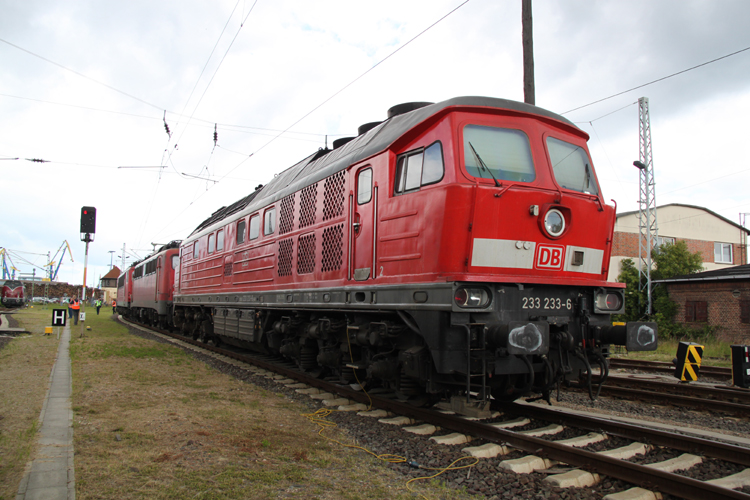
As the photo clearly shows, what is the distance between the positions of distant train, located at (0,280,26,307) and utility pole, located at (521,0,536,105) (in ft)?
185

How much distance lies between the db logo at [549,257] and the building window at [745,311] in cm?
2068

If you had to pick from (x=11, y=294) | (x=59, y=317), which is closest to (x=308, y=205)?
(x=59, y=317)

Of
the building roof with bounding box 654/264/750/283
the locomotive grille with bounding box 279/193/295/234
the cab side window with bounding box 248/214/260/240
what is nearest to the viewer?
the locomotive grille with bounding box 279/193/295/234

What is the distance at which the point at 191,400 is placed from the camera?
718 centimetres

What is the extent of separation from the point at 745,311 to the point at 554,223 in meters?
21.0

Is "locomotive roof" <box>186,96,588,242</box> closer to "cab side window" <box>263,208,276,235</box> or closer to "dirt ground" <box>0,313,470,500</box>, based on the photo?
"cab side window" <box>263,208,276,235</box>

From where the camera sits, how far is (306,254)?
26.5 ft

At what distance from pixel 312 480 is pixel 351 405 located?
2.94 meters

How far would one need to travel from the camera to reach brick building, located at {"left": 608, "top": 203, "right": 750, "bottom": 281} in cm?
3266

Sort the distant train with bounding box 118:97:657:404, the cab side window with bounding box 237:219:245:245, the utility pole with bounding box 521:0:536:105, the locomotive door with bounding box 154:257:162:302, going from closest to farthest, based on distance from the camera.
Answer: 1. the distant train with bounding box 118:97:657:404
2. the utility pole with bounding box 521:0:536:105
3. the cab side window with bounding box 237:219:245:245
4. the locomotive door with bounding box 154:257:162:302

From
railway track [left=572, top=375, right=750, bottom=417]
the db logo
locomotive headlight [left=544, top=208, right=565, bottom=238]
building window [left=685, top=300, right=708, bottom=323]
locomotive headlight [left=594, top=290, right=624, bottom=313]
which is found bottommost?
railway track [left=572, top=375, right=750, bottom=417]

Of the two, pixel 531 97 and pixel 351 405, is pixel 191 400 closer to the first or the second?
pixel 351 405

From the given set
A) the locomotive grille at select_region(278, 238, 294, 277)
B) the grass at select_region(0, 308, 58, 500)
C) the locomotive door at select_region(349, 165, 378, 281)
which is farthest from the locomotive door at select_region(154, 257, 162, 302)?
the locomotive door at select_region(349, 165, 378, 281)

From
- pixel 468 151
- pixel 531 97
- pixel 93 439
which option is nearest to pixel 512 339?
pixel 468 151
